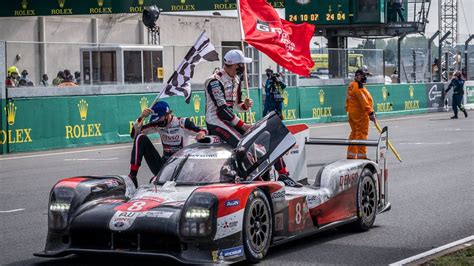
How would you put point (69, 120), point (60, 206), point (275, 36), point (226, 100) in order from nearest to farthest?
1. point (60, 206)
2. point (226, 100)
3. point (275, 36)
4. point (69, 120)

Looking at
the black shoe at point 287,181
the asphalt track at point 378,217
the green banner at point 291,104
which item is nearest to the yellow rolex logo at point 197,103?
the green banner at point 291,104

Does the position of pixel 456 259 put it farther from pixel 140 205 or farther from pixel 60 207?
pixel 60 207

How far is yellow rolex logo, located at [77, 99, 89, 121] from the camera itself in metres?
23.3

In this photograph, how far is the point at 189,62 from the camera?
12062mm

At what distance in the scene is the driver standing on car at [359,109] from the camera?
57.2 feet

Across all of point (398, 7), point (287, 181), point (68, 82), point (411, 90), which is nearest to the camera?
A: point (287, 181)

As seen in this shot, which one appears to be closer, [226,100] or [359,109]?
[226,100]

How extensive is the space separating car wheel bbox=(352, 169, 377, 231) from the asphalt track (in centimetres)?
11

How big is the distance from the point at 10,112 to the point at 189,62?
10.4m

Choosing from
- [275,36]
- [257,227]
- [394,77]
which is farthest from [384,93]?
[257,227]

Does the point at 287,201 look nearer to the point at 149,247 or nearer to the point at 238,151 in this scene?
the point at 238,151

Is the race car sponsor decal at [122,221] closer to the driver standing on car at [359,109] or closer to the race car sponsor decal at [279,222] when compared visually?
the race car sponsor decal at [279,222]

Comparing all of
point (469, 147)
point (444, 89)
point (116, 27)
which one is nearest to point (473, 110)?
point (444, 89)

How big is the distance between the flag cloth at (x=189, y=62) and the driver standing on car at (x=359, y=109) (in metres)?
5.82
